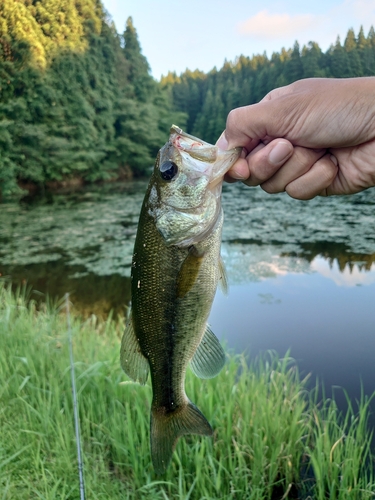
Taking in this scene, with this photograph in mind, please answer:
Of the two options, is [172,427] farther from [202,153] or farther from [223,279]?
[202,153]

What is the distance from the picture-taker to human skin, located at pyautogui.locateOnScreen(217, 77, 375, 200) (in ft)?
5.65

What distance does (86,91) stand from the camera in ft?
95.6

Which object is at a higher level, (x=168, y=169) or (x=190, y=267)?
(x=168, y=169)

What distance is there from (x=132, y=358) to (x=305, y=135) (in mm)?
1128

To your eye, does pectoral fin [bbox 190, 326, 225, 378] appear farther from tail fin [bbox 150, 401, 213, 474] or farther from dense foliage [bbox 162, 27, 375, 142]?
dense foliage [bbox 162, 27, 375, 142]

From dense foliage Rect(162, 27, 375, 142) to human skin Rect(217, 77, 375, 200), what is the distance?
2370cm

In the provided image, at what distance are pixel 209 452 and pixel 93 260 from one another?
752 centimetres

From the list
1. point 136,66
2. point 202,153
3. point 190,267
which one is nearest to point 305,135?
point 202,153

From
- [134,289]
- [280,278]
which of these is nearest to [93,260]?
[280,278]

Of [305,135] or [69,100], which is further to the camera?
[69,100]

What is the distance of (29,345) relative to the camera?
12.3 ft

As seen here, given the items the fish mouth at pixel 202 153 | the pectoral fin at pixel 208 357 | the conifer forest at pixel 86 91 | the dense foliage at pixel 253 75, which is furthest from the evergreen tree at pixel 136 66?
the pectoral fin at pixel 208 357

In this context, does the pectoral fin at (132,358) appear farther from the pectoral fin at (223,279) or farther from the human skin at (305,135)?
the human skin at (305,135)

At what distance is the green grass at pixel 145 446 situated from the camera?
2475mm
